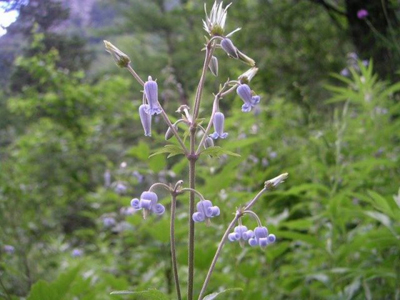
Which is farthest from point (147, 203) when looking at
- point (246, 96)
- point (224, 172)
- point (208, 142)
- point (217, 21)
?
point (224, 172)

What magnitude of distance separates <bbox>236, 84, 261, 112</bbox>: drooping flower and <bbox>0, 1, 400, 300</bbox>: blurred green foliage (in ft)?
1.78

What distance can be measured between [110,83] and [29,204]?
3.38m

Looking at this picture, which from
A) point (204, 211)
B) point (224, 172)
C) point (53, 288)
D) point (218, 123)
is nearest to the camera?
point (204, 211)

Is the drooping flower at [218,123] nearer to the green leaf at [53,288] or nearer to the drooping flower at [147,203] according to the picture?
Answer: the drooping flower at [147,203]

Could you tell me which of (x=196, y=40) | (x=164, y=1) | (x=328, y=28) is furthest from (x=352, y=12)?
(x=164, y=1)

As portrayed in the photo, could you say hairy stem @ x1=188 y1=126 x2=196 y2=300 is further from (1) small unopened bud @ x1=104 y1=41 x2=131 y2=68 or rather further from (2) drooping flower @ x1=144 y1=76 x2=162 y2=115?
(1) small unopened bud @ x1=104 y1=41 x2=131 y2=68

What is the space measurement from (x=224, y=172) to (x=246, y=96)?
2.68ft

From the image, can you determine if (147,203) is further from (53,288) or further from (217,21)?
(53,288)

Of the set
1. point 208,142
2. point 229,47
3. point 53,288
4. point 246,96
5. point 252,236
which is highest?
point 229,47

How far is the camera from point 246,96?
1234mm

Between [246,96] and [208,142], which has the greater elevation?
[246,96]

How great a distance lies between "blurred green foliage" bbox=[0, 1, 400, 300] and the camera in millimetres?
2074

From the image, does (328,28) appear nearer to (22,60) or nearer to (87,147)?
(87,147)

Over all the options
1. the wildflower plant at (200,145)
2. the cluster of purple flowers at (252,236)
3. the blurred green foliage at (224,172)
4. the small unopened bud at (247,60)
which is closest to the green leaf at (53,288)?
the blurred green foliage at (224,172)
